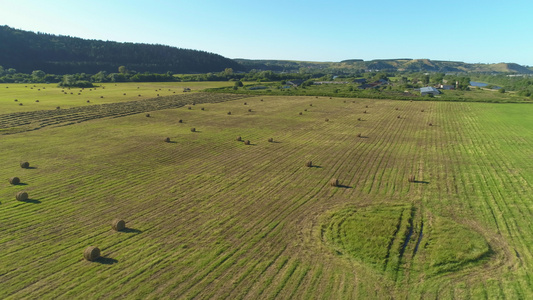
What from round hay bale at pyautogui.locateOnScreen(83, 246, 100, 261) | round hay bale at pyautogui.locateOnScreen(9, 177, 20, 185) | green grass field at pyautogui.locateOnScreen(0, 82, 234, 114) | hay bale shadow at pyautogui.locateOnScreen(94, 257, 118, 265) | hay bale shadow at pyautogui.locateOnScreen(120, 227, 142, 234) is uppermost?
green grass field at pyautogui.locateOnScreen(0, 82, 234, 114)

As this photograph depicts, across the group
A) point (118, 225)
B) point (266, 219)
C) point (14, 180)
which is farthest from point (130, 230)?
point (14, 180)

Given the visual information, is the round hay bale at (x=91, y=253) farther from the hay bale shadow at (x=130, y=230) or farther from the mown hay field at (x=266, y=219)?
the hay bale shadow at (x=130, y=230)

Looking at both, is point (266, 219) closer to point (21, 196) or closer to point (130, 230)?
point (130, 230)

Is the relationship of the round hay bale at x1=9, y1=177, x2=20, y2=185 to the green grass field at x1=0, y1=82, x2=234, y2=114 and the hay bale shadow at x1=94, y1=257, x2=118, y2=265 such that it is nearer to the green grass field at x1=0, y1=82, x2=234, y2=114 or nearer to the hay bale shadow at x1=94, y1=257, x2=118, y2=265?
the hay bale shadow at x1=94, y1=257, x2=118, y2=265

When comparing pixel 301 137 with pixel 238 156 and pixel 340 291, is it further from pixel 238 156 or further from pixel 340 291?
pixel 340 291

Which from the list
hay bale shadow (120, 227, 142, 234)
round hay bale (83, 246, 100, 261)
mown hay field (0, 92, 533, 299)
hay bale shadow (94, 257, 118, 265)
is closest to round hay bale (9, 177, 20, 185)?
mown hay field (0, 92, 533, 299)

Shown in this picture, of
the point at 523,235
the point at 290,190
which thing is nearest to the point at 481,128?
the point at 523,235
